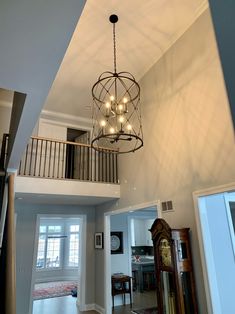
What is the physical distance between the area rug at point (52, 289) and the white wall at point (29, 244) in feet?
7.01

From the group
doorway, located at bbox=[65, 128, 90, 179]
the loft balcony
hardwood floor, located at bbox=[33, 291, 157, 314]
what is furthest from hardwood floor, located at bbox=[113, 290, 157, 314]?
doorway, located at bbox=[65, 128, 90, 179]

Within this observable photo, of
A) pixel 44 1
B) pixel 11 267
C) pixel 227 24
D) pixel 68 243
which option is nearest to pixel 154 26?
pixel 44 1

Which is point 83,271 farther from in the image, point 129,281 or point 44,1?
point 44,1

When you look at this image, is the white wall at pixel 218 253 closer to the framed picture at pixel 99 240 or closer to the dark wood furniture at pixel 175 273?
the dark wood furniture at pixel 175 273

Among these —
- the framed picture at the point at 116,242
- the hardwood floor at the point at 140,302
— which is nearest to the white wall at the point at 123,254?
the framed picture at the point at 116,242

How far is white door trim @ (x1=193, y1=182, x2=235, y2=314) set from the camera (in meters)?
3.13

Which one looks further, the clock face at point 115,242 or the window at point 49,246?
the window at point 49,246

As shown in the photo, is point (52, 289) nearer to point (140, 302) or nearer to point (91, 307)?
point (91, 307)

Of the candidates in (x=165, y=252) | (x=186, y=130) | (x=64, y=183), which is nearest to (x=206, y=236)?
(x=165, y=252)

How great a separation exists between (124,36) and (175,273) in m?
4.50

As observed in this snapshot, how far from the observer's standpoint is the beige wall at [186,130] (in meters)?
3.39

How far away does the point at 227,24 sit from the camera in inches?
27.3

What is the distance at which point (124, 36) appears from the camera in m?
4.71

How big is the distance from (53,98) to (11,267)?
573 centimetres
